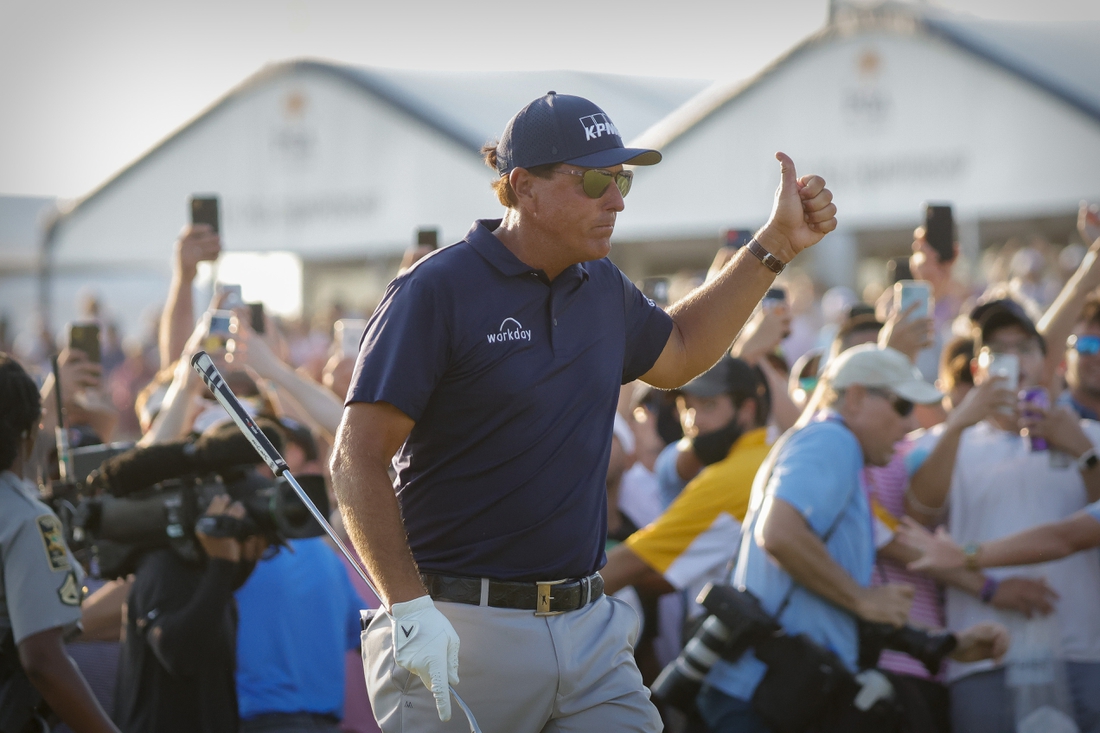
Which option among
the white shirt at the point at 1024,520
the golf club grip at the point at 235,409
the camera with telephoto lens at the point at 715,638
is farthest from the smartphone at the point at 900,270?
the golf club grip at the point at 235,409

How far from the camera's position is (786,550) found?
4434mm

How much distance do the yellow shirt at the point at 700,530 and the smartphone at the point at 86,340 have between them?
2672 millimetres

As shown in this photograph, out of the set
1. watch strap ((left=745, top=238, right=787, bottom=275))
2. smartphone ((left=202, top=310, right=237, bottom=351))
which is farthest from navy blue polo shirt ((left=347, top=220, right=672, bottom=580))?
smartphone ((left=202, top=310, right=237, bottom=351))

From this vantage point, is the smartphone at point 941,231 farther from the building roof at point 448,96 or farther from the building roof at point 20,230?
the building roof at point 20,230

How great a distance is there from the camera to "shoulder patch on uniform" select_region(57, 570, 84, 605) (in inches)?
146

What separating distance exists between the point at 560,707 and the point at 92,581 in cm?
344

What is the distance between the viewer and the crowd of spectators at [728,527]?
4.55 meters

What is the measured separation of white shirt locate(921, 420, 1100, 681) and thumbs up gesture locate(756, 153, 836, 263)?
2038 mm

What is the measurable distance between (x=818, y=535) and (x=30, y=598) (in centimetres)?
260

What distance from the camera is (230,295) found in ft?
20.3

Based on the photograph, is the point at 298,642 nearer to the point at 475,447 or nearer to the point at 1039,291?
the point at 475,447

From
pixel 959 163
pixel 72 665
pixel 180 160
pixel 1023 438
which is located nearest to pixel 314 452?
pixel 72 665

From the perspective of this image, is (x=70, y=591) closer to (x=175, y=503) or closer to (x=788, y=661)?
(x=175, y=503)

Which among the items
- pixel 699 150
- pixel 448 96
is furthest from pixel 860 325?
pixel 448 96
